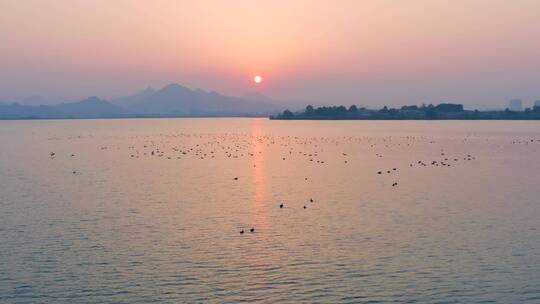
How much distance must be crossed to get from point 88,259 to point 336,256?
11125 millimetres

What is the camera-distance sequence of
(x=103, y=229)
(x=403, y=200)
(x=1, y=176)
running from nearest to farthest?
(x=103, y=229) < (x=403, y=200) < (x=1, y=176)

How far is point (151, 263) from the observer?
88.8 feet

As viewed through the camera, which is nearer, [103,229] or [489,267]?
[489,267]

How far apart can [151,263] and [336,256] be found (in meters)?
8.27

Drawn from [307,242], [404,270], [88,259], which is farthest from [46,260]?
[404,270]

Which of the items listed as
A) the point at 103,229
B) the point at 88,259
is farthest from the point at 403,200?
the point at 88,259

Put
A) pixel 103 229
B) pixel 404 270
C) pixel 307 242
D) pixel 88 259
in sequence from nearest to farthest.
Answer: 1. pixel 404 270
2. pixel 88 259
3. pixel 307 242
4. pixel 103 229

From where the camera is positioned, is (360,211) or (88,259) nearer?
(88,259)

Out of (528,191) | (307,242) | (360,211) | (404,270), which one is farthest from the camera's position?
(528,191)

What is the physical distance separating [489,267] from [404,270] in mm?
3768

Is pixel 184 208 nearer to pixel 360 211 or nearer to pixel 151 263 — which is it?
pixel 360 211

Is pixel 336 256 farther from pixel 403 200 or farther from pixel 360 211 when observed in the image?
pixel 403 200

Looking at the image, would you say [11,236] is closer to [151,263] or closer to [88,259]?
[88,259]

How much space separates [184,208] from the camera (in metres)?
41.4
